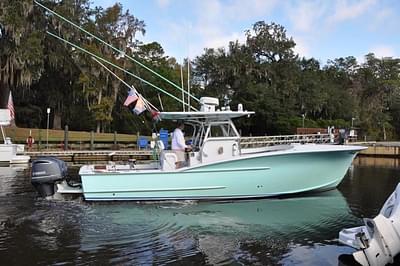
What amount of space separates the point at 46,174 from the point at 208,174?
14.4 ft

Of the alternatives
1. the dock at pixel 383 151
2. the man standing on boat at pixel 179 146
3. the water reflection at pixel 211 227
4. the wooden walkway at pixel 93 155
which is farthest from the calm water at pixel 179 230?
the dock at pixel 383 151

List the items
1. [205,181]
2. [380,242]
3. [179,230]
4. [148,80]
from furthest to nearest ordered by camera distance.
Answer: [148,80] < [205,181] < [179,230] < [380,242]

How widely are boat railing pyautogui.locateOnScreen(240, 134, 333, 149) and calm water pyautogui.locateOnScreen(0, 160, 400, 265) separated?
1.76 metres

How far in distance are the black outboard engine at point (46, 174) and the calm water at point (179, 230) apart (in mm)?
409

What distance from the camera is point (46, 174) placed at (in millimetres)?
13211

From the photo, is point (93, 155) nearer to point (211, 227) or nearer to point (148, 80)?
point (148, 80)

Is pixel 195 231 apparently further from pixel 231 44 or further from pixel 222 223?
pixel 231 44

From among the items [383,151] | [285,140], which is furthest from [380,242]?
[383,151]

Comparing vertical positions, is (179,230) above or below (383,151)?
below

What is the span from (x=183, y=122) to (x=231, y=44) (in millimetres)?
43930

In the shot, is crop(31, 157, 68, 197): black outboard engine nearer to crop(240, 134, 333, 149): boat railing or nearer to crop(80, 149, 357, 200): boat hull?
crop(80, 149, 357, 200): boat hull

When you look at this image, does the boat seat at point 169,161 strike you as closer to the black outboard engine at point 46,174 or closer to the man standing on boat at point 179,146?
the man standing on boat at point 179,146

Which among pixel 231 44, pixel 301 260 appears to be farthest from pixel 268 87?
pixel 301 260

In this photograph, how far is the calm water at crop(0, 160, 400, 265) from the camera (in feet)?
28.0
